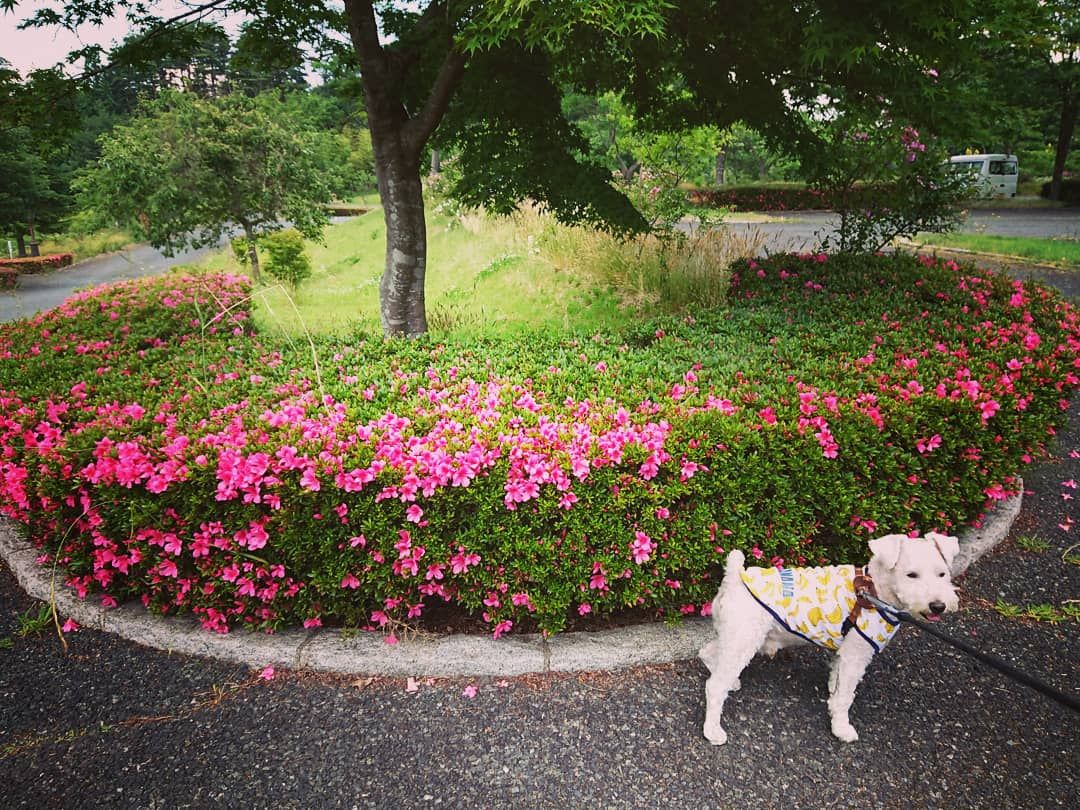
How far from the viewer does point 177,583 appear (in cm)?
294

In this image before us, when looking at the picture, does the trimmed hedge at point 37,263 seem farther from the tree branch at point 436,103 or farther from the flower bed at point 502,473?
the flower bed at point 502,473

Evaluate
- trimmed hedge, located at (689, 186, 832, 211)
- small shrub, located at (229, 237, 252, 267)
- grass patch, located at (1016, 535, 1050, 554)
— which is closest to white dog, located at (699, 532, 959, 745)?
grass patch, located at (1016, 535, 1050, 554)

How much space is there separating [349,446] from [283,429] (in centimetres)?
43

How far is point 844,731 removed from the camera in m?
2.38

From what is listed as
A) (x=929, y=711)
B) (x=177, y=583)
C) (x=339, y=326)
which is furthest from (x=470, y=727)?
(x=339, y=326)

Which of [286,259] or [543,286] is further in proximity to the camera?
[286,259]

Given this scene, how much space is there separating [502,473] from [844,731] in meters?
1.70

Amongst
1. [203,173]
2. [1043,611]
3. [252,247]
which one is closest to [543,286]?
[1043,611]

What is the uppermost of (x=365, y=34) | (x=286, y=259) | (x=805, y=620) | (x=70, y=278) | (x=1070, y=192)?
(x=365, y=34)

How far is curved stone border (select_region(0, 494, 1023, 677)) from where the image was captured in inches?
108

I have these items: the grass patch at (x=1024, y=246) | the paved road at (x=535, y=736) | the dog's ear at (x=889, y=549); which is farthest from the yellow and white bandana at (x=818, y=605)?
the grass patch at (x=1024, y=246)

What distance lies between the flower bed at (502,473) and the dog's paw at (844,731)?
74cm

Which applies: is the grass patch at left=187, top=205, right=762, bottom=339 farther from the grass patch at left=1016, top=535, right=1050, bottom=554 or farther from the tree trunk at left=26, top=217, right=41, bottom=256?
the tree trunk at left=26, top=217, right=41, bottom=256

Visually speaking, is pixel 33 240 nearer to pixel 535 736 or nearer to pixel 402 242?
pixel 402 242
